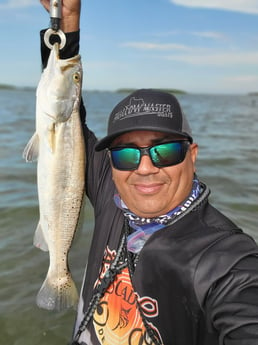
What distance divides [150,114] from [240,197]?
6926mm

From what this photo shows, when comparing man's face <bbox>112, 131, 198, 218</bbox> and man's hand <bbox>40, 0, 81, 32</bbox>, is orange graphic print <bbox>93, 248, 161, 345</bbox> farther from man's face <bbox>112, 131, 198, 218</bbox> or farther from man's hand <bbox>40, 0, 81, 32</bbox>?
man's hand <bbox>40, 0, 81, 32</bbox>

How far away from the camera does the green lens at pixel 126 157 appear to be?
7.60 feet

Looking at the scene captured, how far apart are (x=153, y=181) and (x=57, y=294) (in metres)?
1.31

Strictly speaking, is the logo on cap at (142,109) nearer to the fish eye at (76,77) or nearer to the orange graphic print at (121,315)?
the fish eye at (76,77)

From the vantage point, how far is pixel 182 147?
91.4 inches

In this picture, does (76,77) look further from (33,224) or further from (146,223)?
(33,224)

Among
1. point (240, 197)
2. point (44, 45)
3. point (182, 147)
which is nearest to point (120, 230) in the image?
point (182, 147)

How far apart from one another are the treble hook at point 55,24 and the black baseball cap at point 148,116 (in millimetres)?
736

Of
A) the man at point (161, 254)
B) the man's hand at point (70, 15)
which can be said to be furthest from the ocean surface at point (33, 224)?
the man's hand at point (70, 15)

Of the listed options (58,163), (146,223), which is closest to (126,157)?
(146,223)

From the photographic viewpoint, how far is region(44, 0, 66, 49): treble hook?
2.69m

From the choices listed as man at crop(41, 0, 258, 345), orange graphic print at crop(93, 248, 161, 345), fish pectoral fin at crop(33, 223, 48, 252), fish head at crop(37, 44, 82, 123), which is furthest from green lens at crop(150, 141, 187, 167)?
fish pectoral fin at crop(33, 223, 48, 252)

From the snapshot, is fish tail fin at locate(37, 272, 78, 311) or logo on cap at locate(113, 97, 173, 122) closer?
logo on cap at locate(113, 97, 173, 122)

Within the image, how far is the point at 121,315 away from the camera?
2449 millimetres
